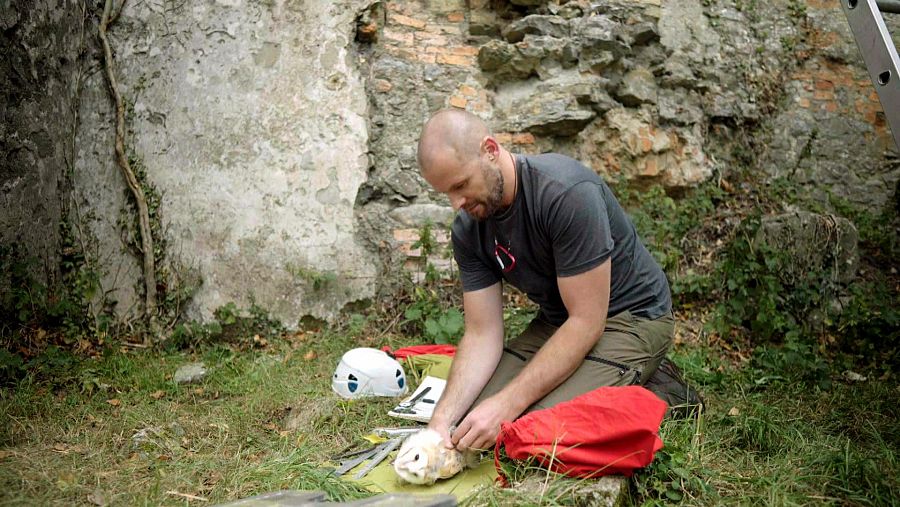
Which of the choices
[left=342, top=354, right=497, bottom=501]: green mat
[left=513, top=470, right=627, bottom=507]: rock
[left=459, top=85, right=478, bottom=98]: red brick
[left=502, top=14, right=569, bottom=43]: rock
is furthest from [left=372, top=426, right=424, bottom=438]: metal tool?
[left=502, top=14, right=569, bottom=43]: rock

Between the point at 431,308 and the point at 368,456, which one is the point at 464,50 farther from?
the point at 368,456

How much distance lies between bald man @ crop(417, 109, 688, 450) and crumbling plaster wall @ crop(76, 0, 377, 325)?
181 cm

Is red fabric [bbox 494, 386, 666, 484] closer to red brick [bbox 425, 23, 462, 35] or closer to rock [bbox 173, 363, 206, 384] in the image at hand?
rock [bbox 173, 363, 206, 384]

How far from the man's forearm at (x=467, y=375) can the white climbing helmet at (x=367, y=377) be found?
2.35 feet

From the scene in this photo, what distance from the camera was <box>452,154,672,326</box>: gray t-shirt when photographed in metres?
2.34

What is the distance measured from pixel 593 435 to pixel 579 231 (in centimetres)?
73

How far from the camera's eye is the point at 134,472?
2.41 metres

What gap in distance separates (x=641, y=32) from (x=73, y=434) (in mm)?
4472

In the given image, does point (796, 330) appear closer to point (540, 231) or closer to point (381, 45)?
point (540, 231)

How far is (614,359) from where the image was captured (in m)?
2.54

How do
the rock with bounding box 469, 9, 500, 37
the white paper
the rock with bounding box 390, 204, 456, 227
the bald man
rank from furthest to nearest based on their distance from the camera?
the rock with bounding box 469, 9, 500, 37, the rock with bounding box 390, 204, 456, 227, the white paper, the bald man

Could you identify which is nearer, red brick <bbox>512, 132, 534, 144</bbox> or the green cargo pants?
the green cargo pants

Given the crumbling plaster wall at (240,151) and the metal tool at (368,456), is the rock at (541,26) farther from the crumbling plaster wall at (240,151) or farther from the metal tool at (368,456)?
the metal tool at (368,456)

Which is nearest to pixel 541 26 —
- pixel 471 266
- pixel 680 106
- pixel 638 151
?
pixel 638 151
